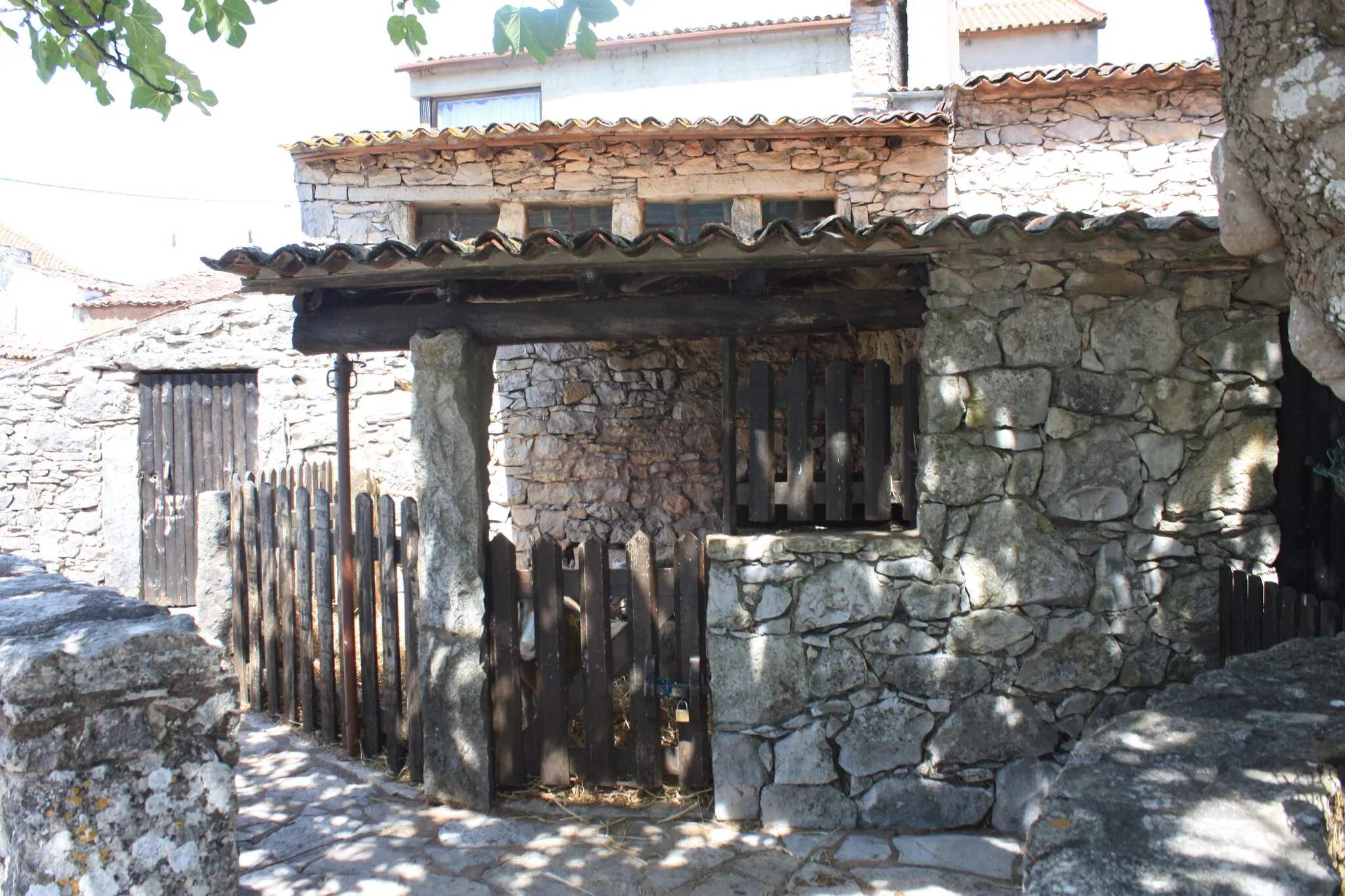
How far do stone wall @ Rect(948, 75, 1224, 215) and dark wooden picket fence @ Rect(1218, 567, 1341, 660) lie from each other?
14.5 ft

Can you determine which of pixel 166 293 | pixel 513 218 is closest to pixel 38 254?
pixel 166 293

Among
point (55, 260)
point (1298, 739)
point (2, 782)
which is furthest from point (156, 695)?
point (55, 260)

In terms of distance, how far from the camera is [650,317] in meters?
4.02

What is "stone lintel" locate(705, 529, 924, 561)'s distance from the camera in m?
3.74

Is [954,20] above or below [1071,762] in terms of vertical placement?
above

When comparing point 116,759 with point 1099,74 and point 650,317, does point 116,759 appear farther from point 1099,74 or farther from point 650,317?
point 1099,74

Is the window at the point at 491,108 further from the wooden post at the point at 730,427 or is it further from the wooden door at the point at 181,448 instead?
the wooden post at the point at 730,427

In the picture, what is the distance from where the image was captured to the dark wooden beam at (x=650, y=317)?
3.90m

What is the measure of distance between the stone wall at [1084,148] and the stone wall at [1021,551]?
3.98 m

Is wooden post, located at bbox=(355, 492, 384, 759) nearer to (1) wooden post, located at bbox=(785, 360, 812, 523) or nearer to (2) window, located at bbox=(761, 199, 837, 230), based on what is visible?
(1) wooden post, located at bbox=(785, 360, 812, 523)

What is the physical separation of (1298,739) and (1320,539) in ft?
7.23

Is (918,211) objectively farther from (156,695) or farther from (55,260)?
(55,260)

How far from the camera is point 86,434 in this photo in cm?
804

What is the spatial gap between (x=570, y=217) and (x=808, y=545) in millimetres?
4898
